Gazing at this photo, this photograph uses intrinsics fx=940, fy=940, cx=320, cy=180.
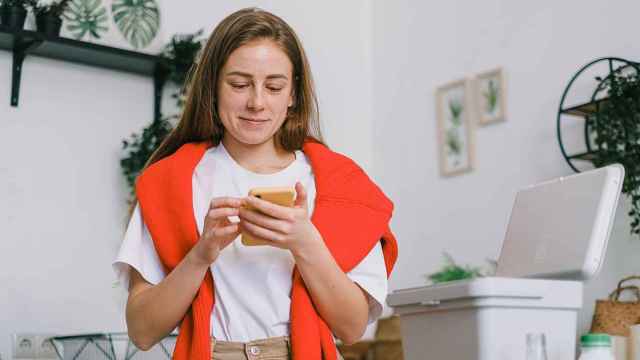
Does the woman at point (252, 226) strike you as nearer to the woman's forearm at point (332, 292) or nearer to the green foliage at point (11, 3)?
the woman's forearm at point (332, 292)

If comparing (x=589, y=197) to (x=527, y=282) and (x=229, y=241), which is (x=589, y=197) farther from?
(x=229, y=241)

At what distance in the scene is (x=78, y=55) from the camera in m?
3.64

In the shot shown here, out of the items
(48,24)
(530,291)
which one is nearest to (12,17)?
(48,24)

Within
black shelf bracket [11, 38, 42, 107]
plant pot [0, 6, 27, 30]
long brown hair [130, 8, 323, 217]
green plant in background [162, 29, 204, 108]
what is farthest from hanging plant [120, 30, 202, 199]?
long brown hair [130, 8, 323, 217]

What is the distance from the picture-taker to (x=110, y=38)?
378cm

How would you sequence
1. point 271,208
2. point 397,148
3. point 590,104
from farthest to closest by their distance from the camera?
1. point 397,148
2. point 590,104
3. point 271,208

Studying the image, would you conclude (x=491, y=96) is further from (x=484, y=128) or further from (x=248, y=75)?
(x=248, y=75)

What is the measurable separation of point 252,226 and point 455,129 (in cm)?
289

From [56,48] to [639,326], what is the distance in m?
2.29

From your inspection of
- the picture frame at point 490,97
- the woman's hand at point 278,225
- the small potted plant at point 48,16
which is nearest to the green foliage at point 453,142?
the picture frame at point 490,97

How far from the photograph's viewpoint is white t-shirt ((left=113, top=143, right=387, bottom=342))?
1.28 m

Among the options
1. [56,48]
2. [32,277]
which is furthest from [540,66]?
[32,277]

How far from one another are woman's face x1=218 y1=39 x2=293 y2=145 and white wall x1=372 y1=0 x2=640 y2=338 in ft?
7.33

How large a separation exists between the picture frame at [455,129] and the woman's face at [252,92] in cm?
266
